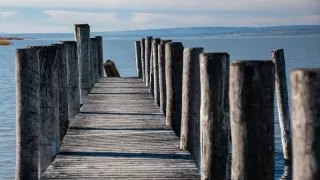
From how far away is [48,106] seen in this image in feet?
25.9

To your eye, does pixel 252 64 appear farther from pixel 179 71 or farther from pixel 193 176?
pixel 179 71

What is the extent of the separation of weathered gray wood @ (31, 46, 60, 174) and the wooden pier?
0.5 inches

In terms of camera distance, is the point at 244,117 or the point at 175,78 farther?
the point at 175,78

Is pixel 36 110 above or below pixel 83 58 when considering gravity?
below

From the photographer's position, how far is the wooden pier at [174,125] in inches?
203

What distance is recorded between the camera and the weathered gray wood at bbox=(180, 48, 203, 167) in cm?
824

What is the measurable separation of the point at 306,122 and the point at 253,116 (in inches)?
45.6

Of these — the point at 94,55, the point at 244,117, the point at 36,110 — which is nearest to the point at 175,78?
the point at 36,110

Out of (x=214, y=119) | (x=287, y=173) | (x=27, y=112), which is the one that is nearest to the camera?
(x=214, y=119)

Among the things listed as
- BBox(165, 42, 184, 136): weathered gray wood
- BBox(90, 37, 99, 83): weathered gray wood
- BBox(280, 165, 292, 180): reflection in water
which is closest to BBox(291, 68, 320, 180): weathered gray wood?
BBox(165, 42, 184, 136): weathered gray wood

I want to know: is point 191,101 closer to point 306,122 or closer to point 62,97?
point 62,97

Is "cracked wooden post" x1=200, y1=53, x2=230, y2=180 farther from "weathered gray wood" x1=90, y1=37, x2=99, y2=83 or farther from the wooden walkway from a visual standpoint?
"weathered gray wood" x1=90, y1=37, x2=99, y2=83

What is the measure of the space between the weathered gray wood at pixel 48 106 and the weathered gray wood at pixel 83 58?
7.76 metres

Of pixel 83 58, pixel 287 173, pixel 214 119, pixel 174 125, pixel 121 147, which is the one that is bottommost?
pixel 287 173
